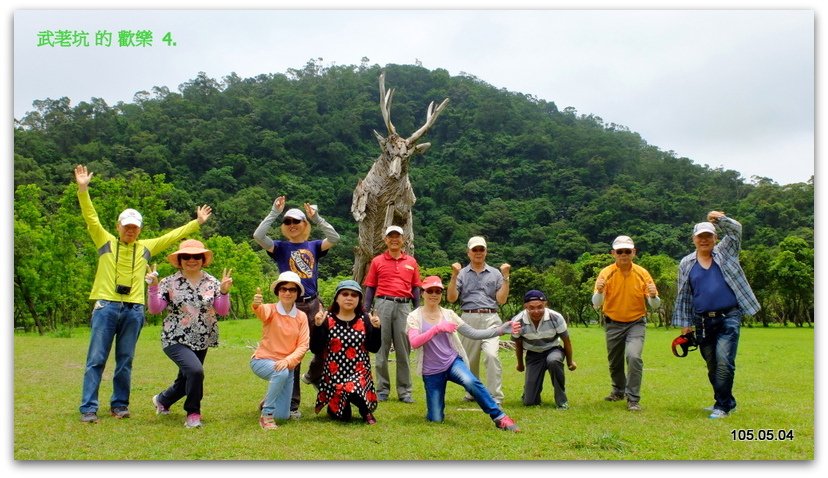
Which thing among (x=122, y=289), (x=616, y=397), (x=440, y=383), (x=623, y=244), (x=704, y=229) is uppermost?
(x=704, y=229)

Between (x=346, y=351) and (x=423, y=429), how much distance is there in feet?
3.40

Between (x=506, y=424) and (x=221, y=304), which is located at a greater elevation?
(x=221, y=304)

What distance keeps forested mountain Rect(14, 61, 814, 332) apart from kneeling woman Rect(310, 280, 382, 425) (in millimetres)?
18648

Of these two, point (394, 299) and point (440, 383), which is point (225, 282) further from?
point (440, 383)

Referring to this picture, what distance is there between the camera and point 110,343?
6531 mm

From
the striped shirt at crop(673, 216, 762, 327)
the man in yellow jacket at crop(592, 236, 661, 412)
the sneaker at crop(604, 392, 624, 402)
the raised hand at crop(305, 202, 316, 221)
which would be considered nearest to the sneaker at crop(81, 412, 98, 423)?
the raised hand at crop(305, 202, 316, 221)

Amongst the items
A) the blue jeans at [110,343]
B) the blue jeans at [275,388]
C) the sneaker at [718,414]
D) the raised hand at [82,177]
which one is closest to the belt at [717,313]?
the sneaker at [718,414]

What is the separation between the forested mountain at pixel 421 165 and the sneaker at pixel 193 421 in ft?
60.7

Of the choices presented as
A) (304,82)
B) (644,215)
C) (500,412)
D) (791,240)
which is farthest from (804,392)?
(304,82)

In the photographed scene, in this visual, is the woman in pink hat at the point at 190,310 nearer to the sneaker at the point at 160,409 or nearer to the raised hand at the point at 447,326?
the sneaker at the point at 160,409

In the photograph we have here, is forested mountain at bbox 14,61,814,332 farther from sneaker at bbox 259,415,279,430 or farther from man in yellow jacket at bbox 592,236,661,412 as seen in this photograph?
sneaker at bbox 259,415,279,430

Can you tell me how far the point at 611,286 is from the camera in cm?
774

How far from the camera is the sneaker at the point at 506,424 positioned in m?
6.23

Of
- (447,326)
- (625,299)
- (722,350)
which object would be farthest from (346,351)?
(722,350)
